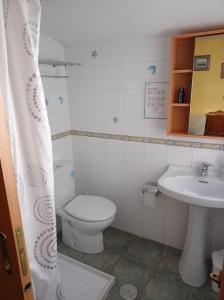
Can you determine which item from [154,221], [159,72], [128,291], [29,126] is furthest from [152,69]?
[128,291]

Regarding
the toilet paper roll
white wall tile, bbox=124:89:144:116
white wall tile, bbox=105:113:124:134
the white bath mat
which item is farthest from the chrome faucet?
the white bath mat

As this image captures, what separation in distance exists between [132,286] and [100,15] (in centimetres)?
217

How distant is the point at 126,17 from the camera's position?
5.60 feet

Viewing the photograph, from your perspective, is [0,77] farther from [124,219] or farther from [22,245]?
[124,219]

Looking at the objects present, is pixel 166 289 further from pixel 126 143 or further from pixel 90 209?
pixel 126 143

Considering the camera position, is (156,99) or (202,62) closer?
(202,62)

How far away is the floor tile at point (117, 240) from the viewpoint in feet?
7.37

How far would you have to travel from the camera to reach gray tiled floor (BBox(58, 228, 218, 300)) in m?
1.76

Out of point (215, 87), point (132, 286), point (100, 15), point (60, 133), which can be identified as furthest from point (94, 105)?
point (132, 286)

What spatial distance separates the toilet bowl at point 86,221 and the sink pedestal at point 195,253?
2.23ft

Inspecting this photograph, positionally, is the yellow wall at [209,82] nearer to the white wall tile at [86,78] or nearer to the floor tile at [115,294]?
the white wall tile at [86,78]

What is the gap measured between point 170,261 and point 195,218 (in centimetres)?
59

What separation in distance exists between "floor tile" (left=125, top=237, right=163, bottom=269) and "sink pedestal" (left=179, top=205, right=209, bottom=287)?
301 mm

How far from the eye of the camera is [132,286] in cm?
183
